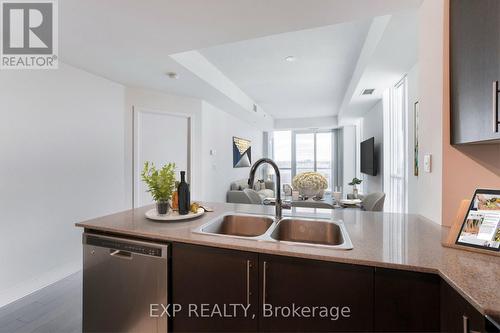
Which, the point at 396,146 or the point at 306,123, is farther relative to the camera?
the point at 306,123

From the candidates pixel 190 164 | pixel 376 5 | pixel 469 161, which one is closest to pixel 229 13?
pixel 376 5

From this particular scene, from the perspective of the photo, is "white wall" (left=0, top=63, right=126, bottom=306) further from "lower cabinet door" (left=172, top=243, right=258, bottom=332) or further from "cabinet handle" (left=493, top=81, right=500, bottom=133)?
"cabinet handle" (left=493, top=81, right=500, bottom=133)

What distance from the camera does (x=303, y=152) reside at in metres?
7.88

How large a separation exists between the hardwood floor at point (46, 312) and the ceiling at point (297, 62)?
2.96m

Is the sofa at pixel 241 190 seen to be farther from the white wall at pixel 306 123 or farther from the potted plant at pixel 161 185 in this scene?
the potted plant at pixel 161 185

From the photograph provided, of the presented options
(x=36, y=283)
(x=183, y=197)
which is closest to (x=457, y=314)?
(x=183, y=197)

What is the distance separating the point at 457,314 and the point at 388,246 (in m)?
0.33

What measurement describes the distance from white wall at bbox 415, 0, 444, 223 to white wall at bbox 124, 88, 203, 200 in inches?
124

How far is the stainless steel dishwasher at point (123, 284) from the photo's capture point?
1238 millimetres

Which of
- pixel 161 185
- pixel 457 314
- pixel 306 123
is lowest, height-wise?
pixel 457 314

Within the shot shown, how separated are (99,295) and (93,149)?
2017mm

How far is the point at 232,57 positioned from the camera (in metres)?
3.05

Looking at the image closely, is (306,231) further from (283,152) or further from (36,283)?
(283,152)

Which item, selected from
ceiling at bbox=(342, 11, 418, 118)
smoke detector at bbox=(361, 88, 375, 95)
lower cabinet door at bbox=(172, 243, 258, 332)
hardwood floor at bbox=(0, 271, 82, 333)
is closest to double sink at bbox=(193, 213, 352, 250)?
lower cabinet door at bbox=(172, 243, 258, 332)
